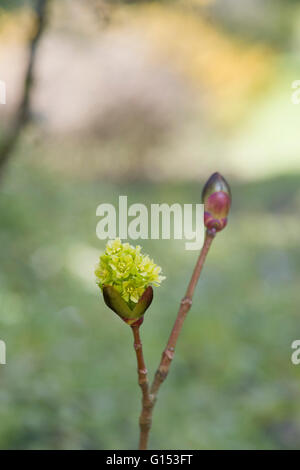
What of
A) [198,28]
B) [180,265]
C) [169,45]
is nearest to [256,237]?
[180,265]

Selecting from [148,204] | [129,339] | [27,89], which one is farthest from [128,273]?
[148,204]

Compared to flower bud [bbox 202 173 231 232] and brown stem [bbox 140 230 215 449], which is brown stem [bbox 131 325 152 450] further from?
flower bud [bbox 202 173 231 232]

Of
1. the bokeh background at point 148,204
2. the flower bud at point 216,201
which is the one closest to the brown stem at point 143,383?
A: the flower bud at point 216,201

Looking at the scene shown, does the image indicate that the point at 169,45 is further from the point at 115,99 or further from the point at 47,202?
the point at 47,202

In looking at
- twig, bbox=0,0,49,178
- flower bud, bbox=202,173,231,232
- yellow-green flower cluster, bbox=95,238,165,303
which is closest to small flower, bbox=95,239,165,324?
yellow-green flower cluster, bbox=95,238,165,303

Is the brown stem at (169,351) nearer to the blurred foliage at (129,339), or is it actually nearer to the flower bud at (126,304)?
the flower bud at (126,304)

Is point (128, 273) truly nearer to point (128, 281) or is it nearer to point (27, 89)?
point (128, 281)

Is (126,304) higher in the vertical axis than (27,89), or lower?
lower
